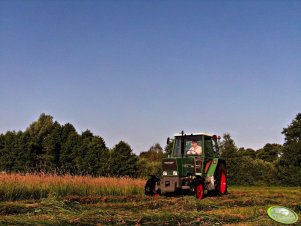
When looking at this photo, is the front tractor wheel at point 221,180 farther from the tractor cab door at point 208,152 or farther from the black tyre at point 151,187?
the black tyre at point 151,187

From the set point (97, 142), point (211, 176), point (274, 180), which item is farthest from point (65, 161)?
point (211, 176)

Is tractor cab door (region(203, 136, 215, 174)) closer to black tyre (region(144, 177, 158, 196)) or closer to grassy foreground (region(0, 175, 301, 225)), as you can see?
black tyre (region(144, 177, 158, 196))

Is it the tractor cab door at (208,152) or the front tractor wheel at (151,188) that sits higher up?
the tractor cab door at (208,152)

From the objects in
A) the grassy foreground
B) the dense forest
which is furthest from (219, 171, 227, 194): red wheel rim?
the dense forest

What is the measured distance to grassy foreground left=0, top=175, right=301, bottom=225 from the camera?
7.44 metres

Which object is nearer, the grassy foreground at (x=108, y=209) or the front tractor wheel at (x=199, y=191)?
the grassy foreground at (x=108, y=209)

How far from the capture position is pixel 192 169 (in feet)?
49.1

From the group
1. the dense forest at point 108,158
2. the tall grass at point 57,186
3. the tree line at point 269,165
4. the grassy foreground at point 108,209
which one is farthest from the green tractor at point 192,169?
the tree line at point 269,165

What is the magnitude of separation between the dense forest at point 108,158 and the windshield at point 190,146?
23543 mm

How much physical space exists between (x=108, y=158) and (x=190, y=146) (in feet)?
92.9

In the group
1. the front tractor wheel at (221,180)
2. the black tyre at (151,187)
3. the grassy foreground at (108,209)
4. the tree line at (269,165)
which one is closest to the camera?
the grassy foreground at (108,209)

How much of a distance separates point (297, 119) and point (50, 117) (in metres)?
32.0

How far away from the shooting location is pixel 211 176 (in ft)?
49.7

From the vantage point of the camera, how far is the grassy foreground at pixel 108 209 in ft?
24.4
